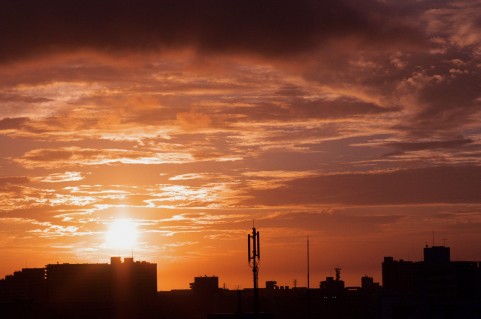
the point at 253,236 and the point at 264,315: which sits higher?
the point at 253,236

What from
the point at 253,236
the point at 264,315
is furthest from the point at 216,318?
the point at 253,236

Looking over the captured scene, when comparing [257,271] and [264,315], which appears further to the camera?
[264,315]

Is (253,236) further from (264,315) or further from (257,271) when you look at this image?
(264,315)

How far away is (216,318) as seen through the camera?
13050 cm

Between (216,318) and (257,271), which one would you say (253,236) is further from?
(216,318)

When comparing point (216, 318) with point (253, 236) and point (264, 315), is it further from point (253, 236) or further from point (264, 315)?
point (253, 236)

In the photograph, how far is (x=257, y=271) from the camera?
124m

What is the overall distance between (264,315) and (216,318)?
7325 mm

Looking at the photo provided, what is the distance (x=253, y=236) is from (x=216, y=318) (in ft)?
51.4

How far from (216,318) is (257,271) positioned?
470 inches

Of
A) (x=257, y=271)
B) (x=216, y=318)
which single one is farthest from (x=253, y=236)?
(x=216, y=318)

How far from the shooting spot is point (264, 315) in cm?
13238

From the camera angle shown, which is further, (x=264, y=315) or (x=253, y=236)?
(x=264, y=315)

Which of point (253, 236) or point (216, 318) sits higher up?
point (253, 236)
